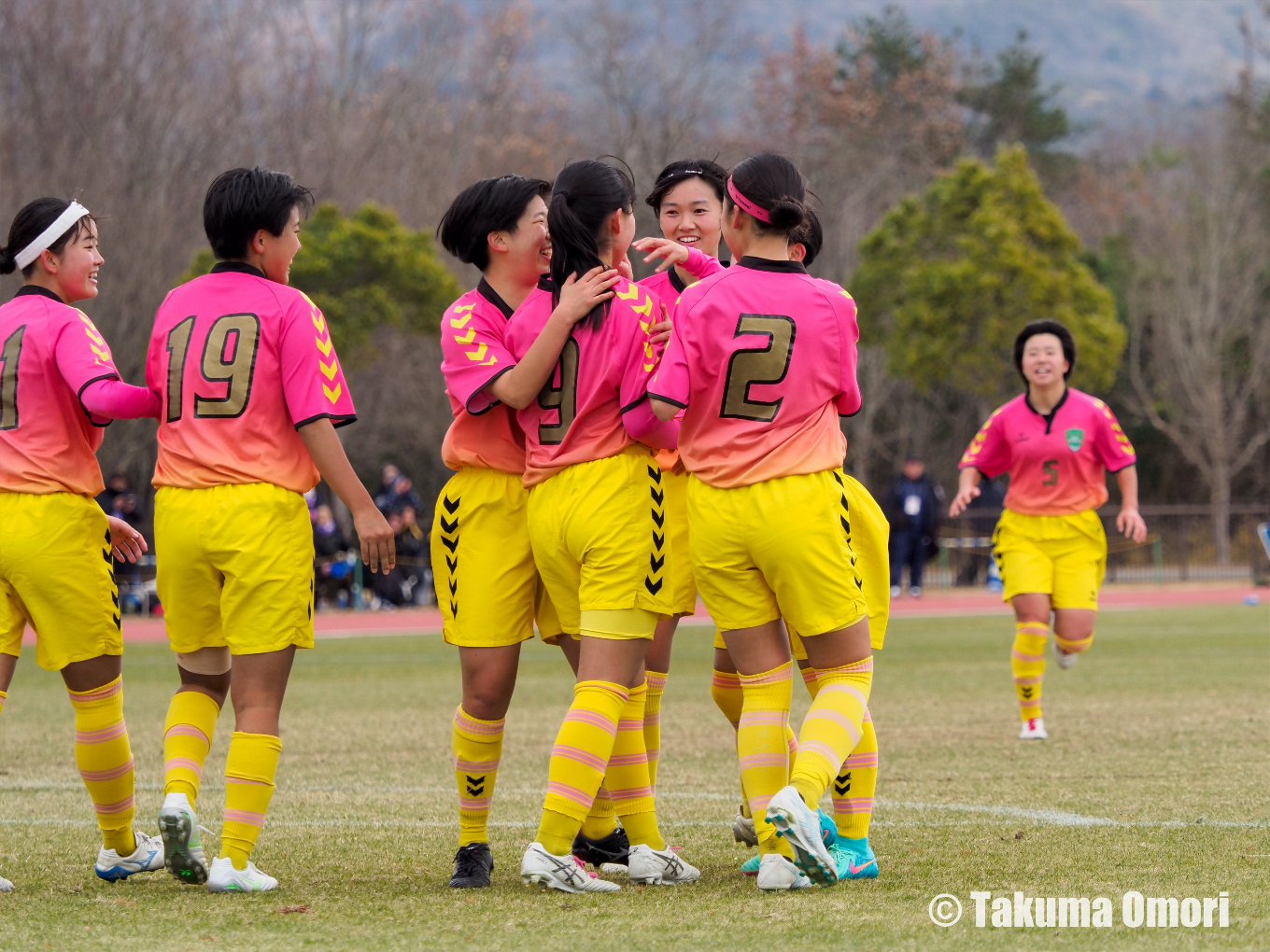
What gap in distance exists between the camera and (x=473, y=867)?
4.75 m

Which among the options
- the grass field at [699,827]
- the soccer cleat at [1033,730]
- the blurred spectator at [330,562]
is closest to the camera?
the grass field at [699,827]

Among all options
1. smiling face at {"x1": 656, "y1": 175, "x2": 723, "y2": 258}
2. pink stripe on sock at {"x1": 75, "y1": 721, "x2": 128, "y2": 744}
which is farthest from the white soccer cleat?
smiling face at {"x1": 656, "y1": 175, "x2": 723, "y2": 258}

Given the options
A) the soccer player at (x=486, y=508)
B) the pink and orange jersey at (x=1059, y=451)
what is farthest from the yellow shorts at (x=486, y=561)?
the pink and orange jersey at (x=1059, y=451)

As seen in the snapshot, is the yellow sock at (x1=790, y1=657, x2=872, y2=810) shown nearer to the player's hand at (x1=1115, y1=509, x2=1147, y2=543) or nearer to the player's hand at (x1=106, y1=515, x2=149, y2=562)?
the player's hand at (x1=106, y1=515, x2=149, y2=562)

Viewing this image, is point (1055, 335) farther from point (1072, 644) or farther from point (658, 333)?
point (658, 333)

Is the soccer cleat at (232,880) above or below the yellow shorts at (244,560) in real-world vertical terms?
below

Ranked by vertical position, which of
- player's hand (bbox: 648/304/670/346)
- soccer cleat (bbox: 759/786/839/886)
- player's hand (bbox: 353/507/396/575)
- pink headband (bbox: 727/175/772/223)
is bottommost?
soccer cleat (bbox: 759/786/839/886)

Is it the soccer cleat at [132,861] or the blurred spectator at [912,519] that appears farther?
the blurred spectator at [912,519]

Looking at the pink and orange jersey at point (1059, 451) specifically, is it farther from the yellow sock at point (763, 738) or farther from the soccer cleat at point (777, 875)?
the soccer cleat at point (777, 875)

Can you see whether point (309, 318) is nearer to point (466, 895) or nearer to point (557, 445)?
point (557, 445)

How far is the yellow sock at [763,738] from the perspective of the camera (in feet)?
15.2

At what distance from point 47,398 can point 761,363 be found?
2.22 m

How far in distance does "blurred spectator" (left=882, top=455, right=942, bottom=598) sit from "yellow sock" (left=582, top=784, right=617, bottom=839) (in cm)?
1865

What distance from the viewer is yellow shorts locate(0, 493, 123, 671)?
190 inches
